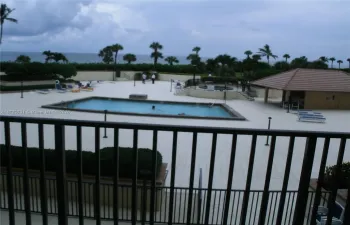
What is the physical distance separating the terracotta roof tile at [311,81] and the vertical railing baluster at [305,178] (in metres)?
17.9

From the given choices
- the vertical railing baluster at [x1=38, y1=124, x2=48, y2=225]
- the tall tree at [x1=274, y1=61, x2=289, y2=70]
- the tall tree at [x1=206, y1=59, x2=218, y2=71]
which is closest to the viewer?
the vertical railing baluster at [x1=38, y1=124, x2=48, y2=225]

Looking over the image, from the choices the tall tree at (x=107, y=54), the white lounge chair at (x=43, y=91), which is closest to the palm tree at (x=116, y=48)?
the tall tree at (x=107, y=54)

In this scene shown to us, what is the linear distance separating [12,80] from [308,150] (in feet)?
86.0

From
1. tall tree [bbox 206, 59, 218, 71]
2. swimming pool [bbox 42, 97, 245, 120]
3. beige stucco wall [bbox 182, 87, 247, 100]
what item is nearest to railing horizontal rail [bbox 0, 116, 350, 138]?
swimming pool [bbox 42, 97, 245, 120]

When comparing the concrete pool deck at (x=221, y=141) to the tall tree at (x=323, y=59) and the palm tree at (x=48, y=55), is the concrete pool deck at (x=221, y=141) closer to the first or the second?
the palm tree at (x=48, y=55)

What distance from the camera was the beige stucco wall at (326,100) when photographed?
19.8 meters

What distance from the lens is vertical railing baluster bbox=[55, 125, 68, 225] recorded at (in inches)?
72.9

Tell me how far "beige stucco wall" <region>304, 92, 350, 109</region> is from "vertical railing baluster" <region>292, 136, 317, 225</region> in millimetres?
19404

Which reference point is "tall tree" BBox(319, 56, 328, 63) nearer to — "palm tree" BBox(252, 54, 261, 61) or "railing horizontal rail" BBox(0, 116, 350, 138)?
"palm tree" BBox(252, 54, 261, 61)

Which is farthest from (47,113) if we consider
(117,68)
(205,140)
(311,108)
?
(117,68)

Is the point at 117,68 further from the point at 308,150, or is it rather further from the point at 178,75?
the point at 308,150

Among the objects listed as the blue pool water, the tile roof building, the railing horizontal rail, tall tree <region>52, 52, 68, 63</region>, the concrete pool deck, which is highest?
tall tree <region>52, 52, 68, 63</region>

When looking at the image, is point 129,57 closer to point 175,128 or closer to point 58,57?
point 58,57

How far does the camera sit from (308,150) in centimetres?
190
